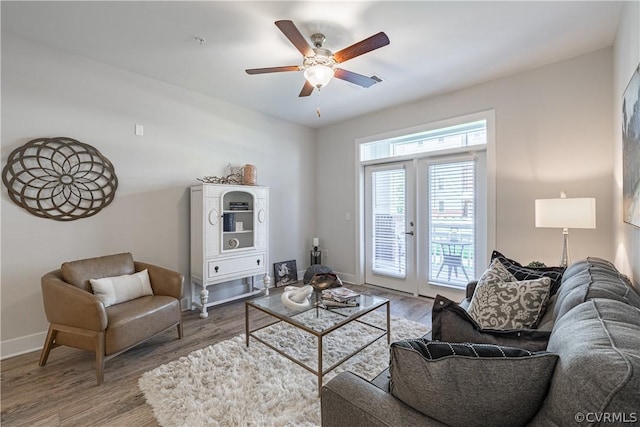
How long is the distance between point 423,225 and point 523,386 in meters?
3.22

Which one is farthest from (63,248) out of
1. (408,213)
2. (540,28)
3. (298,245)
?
(540,28)

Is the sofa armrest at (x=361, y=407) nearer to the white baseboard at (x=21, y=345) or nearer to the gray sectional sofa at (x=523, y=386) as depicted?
the gray sectional sofa at (x=523, y=386)

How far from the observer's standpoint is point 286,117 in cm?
445

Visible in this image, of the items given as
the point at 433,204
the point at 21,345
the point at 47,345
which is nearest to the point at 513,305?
the point at 433,204

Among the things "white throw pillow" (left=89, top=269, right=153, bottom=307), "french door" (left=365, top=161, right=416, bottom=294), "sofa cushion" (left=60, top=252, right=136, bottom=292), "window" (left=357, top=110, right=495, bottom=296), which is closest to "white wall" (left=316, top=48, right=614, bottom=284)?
"window" (left=357, top=110, right=495, bottom=296)

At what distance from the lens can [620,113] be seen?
213 centimetres

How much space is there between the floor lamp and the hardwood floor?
1523 mm

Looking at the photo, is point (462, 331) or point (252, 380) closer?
point (462, 331)

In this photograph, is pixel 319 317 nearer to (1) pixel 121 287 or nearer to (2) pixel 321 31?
(1) pixel 121 287

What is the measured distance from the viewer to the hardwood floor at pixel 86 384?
1688 mm

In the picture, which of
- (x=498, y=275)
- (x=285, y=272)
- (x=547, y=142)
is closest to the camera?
(x=498, y=275)

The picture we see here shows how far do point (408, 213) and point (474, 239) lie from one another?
90cm

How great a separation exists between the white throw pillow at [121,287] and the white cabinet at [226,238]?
67 centimetres

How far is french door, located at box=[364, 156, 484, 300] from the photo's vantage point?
3.48m
